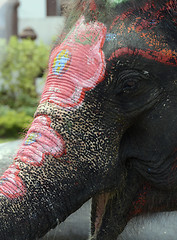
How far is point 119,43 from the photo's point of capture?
4.24ft

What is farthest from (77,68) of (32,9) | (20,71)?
(32,9)

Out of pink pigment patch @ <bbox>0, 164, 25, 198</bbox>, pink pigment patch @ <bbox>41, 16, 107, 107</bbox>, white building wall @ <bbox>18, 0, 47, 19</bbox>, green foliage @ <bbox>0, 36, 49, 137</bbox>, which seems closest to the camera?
pink pigment patch @ <bbox>0, 164, 25, 198</bbox>

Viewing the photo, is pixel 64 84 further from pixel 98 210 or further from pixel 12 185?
pixel 98 210

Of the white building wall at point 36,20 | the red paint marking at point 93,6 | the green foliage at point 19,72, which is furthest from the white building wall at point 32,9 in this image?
the red paint marking at point 93,6

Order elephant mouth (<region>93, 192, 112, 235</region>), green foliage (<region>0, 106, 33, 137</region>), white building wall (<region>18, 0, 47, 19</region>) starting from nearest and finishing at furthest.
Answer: elephant mouth (<region>93, 192, 112, 235</region>) → green foliage (<region>0, 106, 33, 137</region>) → white building wall (<region>18, 0, 47, 19</region>)

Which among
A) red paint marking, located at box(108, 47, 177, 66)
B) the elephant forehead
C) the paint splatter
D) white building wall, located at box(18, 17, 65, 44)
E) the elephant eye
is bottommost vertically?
white building wall, located at box(18, 17, 65, 44)

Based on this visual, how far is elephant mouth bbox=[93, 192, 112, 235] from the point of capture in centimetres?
143

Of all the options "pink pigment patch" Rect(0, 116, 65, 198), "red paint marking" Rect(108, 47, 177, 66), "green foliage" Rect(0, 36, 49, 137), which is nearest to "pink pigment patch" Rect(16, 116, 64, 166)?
"pink pigment patch" Rect(0, 116, 65, 198)

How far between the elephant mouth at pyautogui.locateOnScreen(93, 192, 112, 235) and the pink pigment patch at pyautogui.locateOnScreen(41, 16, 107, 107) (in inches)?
14.5

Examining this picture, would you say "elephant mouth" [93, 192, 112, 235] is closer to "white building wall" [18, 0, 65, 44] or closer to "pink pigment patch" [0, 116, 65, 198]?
"pink pigment patch" [0, 116, 65, 198]

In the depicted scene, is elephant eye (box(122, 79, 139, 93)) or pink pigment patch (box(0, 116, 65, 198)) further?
elephant eye (box(122, 79, 139, 93))

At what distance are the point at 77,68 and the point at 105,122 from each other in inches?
7.3

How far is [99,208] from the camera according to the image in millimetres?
1474

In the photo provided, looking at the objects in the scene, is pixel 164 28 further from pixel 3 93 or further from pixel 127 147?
pixel 3 93
